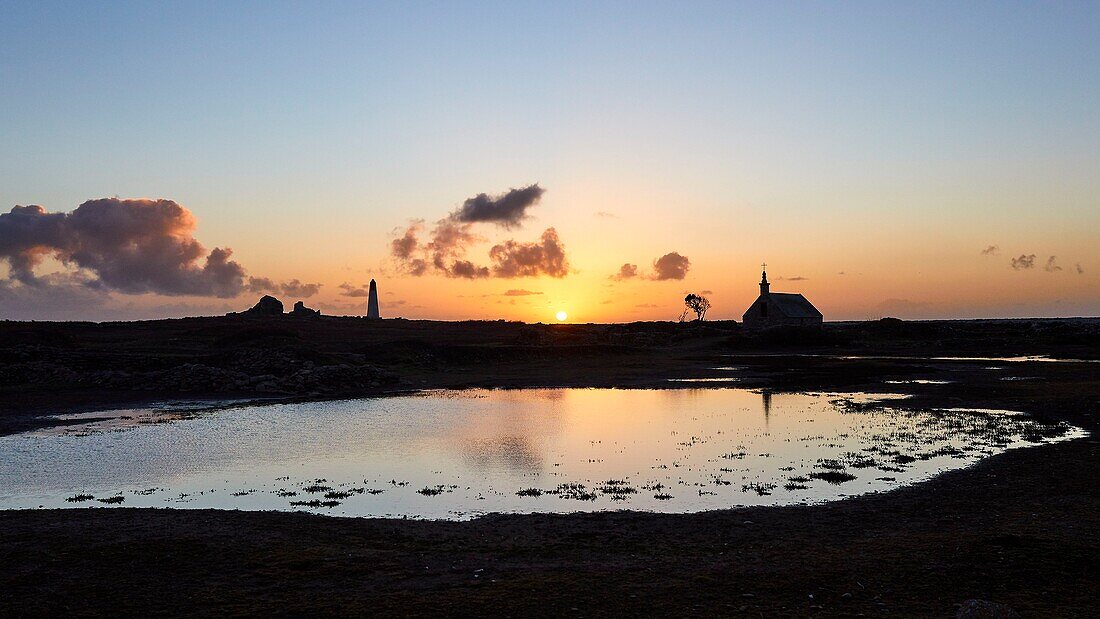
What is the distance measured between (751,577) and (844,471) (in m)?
11.9

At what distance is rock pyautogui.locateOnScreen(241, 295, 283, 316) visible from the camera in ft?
472

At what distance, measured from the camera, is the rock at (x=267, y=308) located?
144 meters

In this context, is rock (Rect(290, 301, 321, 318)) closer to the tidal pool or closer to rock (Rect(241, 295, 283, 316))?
rock (Rect(241, 295, 283, 316))

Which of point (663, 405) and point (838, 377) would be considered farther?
point (838, 377)

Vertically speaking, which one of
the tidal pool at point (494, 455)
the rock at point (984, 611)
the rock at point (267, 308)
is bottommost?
the tidal pool at point (494, 455)

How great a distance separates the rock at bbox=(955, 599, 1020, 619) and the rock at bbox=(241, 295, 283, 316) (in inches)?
5724

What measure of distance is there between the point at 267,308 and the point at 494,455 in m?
129

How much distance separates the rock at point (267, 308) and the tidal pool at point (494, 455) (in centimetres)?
10718

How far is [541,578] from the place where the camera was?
42.5 ft

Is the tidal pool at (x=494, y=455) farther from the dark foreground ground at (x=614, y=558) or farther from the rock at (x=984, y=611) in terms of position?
the rock at (x=984, y=611)

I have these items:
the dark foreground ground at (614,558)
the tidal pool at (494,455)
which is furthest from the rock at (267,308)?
the dark foreground ground at (614,558)

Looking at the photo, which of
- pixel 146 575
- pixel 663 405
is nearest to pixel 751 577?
pixel 146 575

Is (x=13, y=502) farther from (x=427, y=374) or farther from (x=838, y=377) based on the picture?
(x=838, y=377)

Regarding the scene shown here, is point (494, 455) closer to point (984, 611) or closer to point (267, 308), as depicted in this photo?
point (984, 611)
